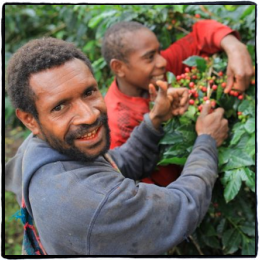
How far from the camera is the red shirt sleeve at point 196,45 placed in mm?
2219

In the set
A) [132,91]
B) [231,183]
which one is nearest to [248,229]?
[231,183]

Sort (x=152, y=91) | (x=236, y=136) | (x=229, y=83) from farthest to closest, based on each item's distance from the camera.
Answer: (x=152, y=91), (x=229, y=83), (x=236, y=136)

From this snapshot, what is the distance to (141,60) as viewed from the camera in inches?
91.4

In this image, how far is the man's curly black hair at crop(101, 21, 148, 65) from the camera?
235cm

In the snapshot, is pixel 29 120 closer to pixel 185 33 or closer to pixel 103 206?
pixel 103 206

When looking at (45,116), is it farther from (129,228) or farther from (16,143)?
(16,143)

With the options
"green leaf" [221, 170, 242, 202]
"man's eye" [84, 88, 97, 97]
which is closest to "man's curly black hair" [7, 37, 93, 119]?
"man's eye" [84, 88, 97, 97]

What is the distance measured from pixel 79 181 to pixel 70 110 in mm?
285

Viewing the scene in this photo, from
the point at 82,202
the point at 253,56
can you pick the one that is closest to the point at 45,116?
the point at 82,202

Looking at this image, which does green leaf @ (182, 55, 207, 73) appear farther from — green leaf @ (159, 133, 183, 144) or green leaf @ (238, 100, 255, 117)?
green leaf @ (159, 133, 183, 144)

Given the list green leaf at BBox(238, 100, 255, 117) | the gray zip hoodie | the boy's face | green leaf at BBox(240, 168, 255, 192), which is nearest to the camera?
the gray zip hoodie

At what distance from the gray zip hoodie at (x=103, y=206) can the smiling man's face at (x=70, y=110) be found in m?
0.06

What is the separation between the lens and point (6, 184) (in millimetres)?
2166

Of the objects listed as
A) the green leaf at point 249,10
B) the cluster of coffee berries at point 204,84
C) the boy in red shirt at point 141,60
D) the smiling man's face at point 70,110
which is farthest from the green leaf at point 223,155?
the green leaf at point 249,10
